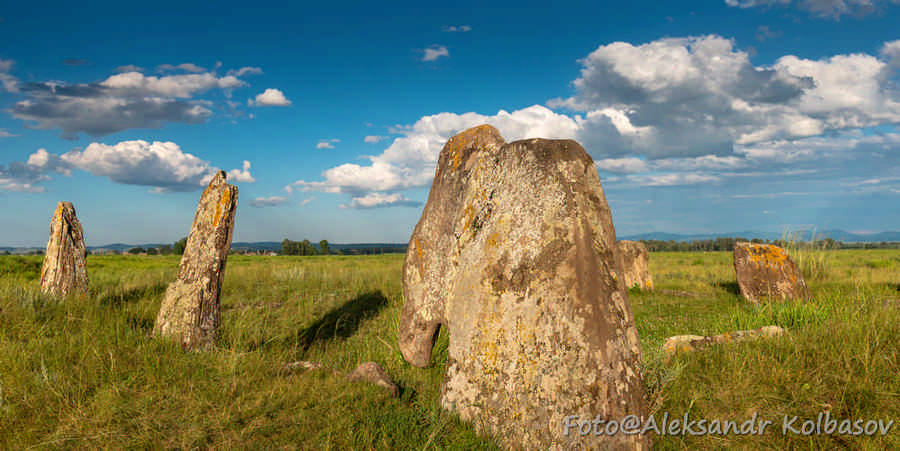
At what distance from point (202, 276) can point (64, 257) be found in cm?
682

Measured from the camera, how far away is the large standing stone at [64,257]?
38.9 ft

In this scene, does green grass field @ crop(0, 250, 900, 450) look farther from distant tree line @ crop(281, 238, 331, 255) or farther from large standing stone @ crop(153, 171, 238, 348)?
distant tree line @ crop(281, 238, 331, 255)

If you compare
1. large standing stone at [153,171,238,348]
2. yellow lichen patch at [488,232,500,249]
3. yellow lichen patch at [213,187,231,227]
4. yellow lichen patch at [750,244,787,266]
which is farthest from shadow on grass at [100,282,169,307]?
yellow lichen patch at [750,244,787,266]

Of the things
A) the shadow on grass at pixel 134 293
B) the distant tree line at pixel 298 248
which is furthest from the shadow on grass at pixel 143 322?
the distant tree line at pixel 298 248

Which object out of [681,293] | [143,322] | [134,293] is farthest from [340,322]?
[681,293]

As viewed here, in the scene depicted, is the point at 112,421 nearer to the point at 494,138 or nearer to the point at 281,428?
the point at 281,428

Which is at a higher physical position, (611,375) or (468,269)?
(468,269)

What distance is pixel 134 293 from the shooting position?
45.5 feet

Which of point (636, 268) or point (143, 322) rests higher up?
point (636, 268)

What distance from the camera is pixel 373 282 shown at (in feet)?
53.5

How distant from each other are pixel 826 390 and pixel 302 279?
47.5 feet

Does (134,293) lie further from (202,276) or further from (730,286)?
(730,286)

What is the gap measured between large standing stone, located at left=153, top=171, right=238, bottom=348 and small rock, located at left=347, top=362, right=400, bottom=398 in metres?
A: 3.07

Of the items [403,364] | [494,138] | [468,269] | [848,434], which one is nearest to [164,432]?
[468,269]
